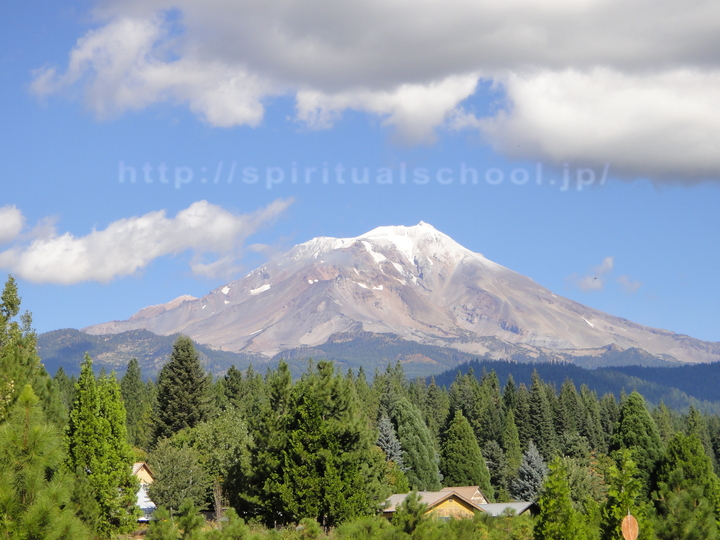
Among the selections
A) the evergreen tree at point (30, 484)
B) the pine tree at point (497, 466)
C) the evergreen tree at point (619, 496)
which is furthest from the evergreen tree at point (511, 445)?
the evergreen tree at point (30, 484)

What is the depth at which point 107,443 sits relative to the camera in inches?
1096

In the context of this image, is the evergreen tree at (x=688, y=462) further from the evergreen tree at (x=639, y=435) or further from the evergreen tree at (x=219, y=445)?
the evergreen tree at (x=219, y=445)

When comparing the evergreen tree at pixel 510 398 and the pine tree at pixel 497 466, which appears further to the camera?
the evergreen tree at pixel 510 398

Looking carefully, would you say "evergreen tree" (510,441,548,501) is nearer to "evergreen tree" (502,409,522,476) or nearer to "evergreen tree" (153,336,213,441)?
"evergreen tree" (502,409,522,476)

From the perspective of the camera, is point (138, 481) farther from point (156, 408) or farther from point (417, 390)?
point (417, 390)

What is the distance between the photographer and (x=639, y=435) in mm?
57906

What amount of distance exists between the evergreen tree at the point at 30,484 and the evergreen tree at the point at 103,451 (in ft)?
45.7

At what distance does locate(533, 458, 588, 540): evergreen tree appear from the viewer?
2648 cm

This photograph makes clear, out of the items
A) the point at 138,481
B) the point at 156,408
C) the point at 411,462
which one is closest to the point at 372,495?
the point at 138,481

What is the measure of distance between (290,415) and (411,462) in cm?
4244

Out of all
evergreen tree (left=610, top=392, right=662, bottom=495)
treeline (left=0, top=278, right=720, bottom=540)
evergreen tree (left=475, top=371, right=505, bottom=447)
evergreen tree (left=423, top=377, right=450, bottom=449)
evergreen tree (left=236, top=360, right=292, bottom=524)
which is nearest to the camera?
treeline (left=0, top=278, right=720, bottom=540)

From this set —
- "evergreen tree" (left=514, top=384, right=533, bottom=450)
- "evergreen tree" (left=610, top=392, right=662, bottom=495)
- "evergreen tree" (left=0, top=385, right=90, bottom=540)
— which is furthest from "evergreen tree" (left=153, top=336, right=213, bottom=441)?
"evergreen tree" (left=514, top=384, right=533, bottom=450)

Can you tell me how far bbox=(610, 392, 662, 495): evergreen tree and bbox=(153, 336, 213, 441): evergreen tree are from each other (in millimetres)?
34726

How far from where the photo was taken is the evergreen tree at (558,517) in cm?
2648
